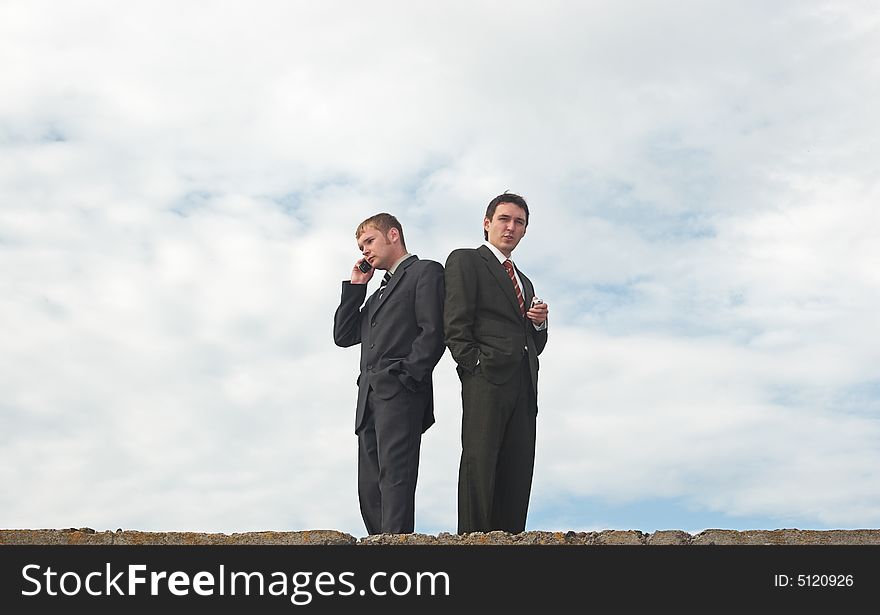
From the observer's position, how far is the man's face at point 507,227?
7.88 metres

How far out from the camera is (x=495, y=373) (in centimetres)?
741

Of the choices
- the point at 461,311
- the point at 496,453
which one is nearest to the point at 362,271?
the point at 461,311

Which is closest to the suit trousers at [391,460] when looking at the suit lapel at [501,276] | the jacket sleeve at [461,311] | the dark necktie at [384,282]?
the jacket sleeve at [461,311]

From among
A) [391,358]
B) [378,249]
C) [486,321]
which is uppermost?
[378,249]

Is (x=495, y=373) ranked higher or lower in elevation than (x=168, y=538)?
higher

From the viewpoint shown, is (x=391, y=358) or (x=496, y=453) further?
(x=391, y=358)

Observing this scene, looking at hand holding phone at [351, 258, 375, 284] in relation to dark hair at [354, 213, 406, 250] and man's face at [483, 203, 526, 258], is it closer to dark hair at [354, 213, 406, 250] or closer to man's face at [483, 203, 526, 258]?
dark hair at [354, 213, 406, 250]

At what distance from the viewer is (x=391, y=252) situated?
8031 mm

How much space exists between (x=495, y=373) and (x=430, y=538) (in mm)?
1601

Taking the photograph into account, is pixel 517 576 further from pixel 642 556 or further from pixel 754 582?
pixel 754 582

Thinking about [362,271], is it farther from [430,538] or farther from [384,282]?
[430,538]

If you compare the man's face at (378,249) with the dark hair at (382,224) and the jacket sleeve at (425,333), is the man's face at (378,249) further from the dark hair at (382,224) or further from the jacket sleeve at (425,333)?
the jacket sleeve at (425,333)

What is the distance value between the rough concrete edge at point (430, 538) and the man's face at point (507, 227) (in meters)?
2.41

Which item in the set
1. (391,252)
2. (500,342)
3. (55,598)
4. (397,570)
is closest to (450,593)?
(397,570)
